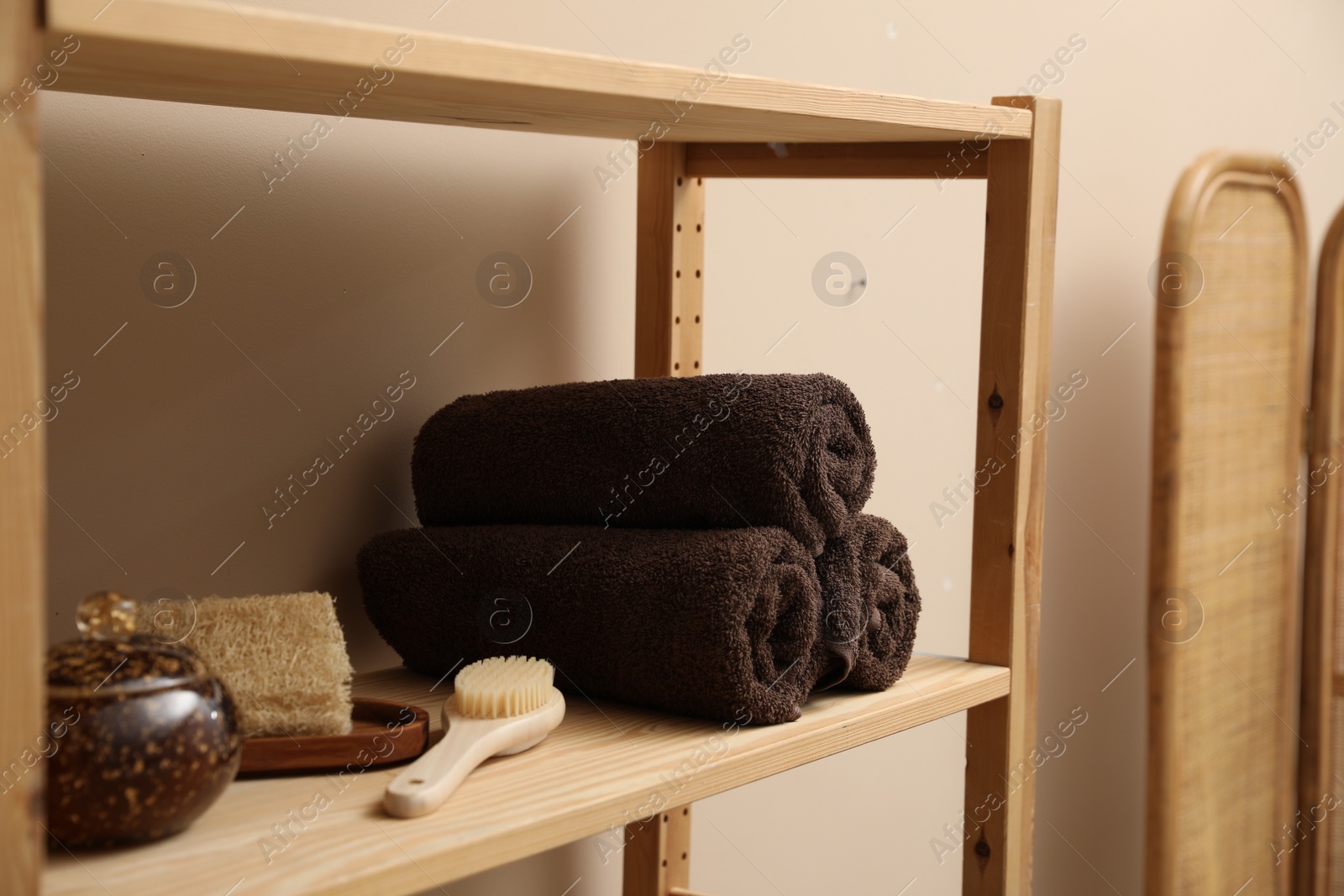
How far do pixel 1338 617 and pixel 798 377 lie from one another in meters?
1.15

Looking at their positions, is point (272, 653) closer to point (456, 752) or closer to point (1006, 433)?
point (456, 752)

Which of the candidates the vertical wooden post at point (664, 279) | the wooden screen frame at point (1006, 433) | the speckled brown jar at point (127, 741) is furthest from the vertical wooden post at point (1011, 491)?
the speckled brown jar at point (127, 741)

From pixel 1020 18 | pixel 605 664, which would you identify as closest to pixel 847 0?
pixel 1020 18

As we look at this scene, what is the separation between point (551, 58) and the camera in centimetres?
48

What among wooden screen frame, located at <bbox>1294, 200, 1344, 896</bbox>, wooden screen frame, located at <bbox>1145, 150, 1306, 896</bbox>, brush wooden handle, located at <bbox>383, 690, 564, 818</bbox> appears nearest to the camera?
brush wooden handle, located at <bbox>383, 690, 564, 818</bbox>

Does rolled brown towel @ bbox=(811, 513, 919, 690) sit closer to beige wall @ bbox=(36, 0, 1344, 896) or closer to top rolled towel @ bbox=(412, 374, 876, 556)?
top rolled towel @ bbox=(412, 374, 876, 556)

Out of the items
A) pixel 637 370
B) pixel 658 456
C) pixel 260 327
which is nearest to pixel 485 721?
pixel 658 456

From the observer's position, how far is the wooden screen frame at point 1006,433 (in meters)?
0.71

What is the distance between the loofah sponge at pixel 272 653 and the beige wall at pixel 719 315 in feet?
0.37

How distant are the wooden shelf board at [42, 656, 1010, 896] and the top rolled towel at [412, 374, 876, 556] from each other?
0.10 meters

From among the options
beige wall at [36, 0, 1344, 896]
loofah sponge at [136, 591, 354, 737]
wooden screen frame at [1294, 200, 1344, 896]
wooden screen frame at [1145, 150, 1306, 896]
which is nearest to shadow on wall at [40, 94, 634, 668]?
beige wall at [36, 0, 1344, 896]

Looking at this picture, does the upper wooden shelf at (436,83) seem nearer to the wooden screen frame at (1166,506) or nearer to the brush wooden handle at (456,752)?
the brush wooden handle at (456,752)

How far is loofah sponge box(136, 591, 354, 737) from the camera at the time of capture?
523 mm

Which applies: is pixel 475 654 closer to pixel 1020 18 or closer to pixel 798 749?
pixel 798 749
